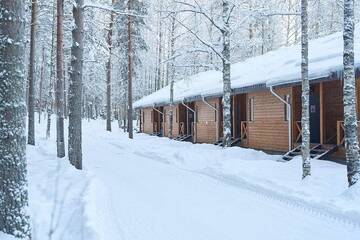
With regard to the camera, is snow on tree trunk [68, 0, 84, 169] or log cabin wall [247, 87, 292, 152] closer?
snow on tree trunk [68, 0, 84, 169]

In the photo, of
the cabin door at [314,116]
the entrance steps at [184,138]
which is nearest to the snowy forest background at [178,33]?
the cabin door at [314,116]

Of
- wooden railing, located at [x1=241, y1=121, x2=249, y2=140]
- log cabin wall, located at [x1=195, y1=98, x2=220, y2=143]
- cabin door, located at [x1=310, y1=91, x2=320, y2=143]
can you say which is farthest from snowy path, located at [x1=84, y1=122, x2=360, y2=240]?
log cabin wall, located at [x1=195, y1=98, x2=220, y2=143]

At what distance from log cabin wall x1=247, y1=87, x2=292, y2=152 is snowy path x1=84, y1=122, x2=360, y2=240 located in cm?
634

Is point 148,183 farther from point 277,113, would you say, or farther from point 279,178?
point 277,113

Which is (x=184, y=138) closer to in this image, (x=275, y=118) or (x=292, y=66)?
(x=275, y=118)

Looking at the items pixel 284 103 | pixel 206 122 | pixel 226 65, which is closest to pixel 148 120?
pixel 206 122

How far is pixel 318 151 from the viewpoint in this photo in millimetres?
15352

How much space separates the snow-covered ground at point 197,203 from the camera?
6676mm

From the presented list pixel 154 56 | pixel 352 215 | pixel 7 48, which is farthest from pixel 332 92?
pixel 154 56

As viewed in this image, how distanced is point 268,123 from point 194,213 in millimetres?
11646

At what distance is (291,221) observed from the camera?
7516 millimetres

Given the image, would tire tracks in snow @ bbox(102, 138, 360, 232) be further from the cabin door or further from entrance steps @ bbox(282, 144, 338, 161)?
the cabin door

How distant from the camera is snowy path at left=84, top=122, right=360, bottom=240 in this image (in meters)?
6.70

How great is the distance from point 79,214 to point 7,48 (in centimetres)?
291
